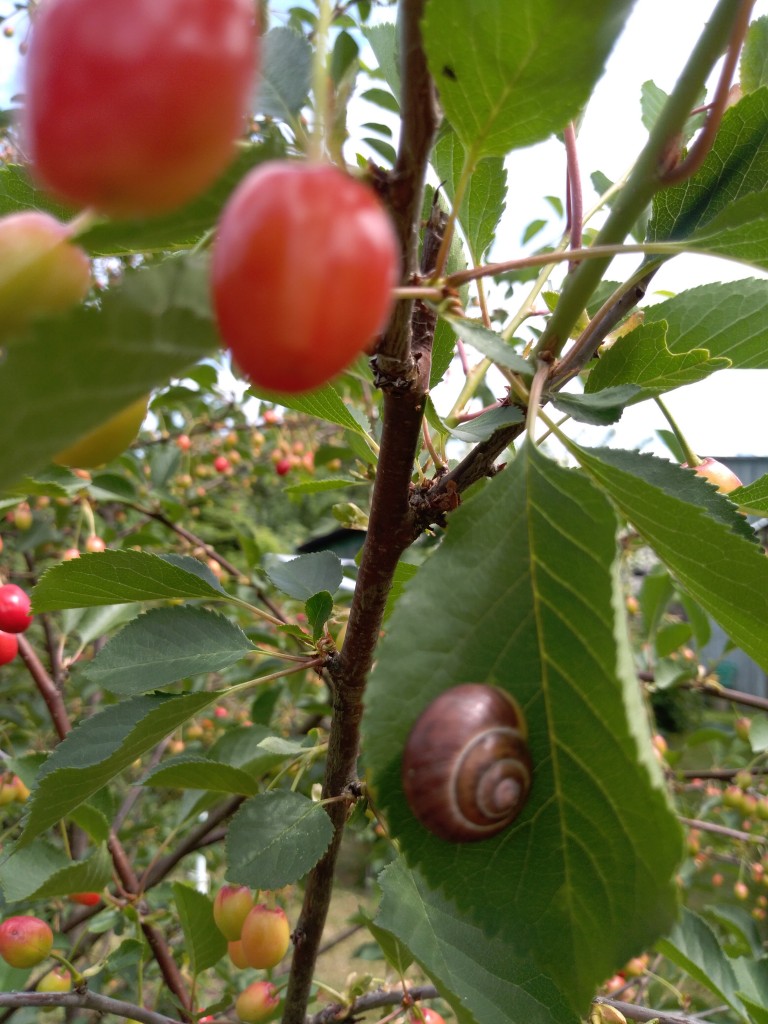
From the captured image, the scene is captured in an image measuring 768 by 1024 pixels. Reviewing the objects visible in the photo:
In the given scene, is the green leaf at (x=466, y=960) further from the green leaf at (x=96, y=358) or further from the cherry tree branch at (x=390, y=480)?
the green leaf at (x=96, y=358)

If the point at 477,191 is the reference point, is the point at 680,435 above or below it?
below

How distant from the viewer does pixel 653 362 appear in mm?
792

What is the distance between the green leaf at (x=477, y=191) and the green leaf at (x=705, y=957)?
3.71ft

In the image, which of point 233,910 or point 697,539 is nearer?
point 697,539

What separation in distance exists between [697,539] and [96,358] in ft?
1.66

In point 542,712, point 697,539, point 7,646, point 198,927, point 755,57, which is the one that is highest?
point 755,57

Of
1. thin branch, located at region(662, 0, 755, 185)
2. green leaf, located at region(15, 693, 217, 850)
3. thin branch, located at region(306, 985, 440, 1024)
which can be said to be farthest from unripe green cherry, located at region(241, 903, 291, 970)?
thin branch, located at region(662, 0, 755, 185)

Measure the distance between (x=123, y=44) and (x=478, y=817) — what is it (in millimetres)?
524

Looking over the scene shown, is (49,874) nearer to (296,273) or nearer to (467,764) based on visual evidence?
(467,764)

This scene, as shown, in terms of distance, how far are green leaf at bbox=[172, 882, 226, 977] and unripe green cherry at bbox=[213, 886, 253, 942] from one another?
3 centimetres

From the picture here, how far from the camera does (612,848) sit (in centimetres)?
55

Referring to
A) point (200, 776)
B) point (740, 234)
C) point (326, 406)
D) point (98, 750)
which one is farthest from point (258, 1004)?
point (740, 234)

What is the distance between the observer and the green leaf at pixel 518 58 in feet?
1.51

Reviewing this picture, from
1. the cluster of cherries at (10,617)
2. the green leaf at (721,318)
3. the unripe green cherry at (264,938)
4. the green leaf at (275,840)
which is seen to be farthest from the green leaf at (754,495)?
the cluster of cherries at (10,617)
